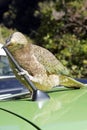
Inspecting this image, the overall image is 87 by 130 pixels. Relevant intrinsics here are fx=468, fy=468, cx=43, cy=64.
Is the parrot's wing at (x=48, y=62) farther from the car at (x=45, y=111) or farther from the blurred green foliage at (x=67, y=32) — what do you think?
the blurred green foliage at (x=67, y=32)

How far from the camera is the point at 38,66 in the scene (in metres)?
2.29

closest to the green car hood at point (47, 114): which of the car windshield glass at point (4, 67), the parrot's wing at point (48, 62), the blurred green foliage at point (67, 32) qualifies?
the parrot's wing at point (48, 62)

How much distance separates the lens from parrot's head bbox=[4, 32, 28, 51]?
7.40ft

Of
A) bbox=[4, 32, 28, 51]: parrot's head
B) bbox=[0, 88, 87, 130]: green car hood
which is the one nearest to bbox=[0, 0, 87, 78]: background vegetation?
bbox=[4, 32, 28, 51]: parrot's head

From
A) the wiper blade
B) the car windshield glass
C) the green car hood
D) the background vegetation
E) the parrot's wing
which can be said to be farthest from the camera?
the background vegetation

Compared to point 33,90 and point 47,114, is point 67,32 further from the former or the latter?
point 47,114

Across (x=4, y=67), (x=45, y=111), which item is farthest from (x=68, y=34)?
(x=45, y=111)

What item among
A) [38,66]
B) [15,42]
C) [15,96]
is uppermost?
[15,42]

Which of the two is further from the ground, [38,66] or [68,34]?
[38,66]

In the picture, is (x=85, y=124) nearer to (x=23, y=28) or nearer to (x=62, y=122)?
(x=62, y=122)

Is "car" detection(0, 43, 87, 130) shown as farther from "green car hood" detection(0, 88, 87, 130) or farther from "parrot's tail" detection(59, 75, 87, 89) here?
"parrot's tail" detection(59, 75, 87, 89)

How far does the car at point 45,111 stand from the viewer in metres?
1.62

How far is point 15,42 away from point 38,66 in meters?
0.16

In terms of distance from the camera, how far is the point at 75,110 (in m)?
1.80
